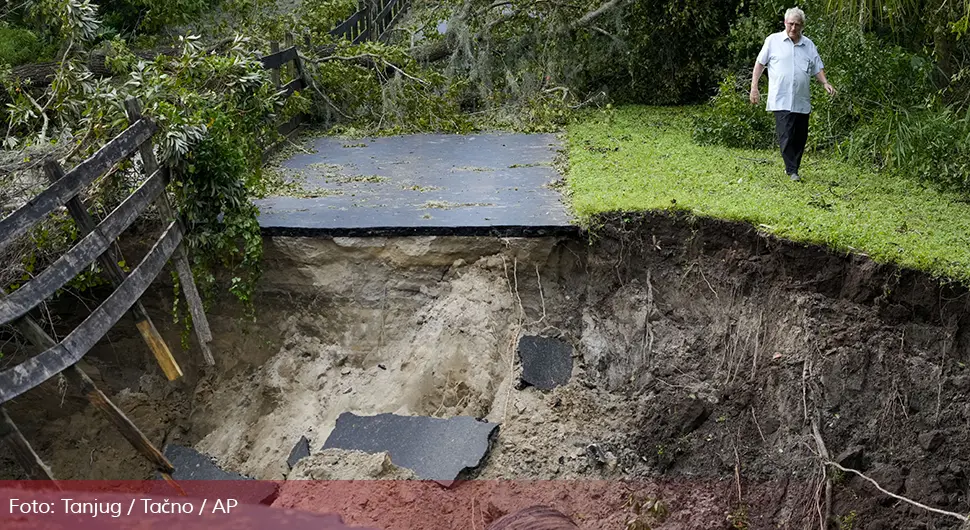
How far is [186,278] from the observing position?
7258mm

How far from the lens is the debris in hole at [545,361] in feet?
22.9

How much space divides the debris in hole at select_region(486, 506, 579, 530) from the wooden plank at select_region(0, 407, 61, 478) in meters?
2.67

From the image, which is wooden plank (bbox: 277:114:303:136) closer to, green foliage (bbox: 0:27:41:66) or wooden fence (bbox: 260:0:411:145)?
wooden fence (bbox: 260:0:411:145)

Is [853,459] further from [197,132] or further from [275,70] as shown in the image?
[275,70]

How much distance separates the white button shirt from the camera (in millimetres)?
8383

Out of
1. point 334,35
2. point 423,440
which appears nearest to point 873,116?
point 423,440

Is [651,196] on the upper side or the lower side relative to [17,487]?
upper

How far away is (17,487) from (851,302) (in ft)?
18.2

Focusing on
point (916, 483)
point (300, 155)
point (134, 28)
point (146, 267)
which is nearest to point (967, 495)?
point (916, 483)

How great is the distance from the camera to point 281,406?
7.52m

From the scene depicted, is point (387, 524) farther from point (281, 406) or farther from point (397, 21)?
point (397, 21)

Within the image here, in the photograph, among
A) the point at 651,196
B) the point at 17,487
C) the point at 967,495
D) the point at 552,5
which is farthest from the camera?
the point at 552,5

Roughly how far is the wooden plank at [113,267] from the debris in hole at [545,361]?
2552 mm

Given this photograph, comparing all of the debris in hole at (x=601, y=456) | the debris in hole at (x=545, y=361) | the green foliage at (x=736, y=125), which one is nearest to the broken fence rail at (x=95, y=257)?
the debris in hole at (x=545, y=361)
